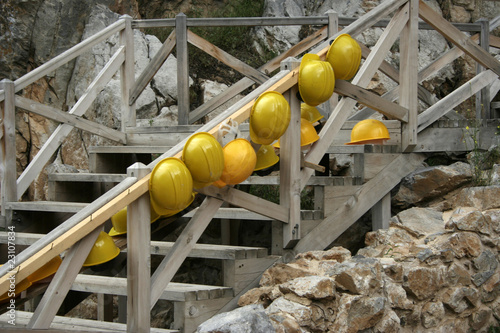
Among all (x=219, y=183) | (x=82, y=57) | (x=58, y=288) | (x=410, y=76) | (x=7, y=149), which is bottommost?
(x=58, y=288)

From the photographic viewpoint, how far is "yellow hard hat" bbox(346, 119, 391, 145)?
4281mm

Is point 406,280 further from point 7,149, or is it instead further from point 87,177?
point 7,149

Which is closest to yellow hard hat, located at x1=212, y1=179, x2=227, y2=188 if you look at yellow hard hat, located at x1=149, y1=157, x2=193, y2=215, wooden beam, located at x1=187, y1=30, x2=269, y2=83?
yellow hard hat, located at x1=149, y1=157, x2=193, y2=215

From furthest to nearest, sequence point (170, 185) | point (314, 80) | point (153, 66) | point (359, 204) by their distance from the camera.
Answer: point (153, 66) → point (359, 204) → point (314, 80) → point (170, 185)

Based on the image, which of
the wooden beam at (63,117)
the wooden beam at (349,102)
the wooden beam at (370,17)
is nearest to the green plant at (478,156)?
the wooden beam at (349,102)

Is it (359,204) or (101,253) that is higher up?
(359,204)

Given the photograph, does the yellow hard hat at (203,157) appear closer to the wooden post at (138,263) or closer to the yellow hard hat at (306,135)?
the wooden post at (138,263)

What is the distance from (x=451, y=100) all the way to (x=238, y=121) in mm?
2308

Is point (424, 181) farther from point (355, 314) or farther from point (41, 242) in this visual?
point (41, 242)

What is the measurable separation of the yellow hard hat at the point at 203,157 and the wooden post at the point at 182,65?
2.44m

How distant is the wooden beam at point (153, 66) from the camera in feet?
18.4

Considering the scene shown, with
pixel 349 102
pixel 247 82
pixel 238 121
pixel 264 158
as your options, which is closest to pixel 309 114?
pixel 349 102

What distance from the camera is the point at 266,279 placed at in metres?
3.65

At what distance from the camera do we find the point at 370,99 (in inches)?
168
